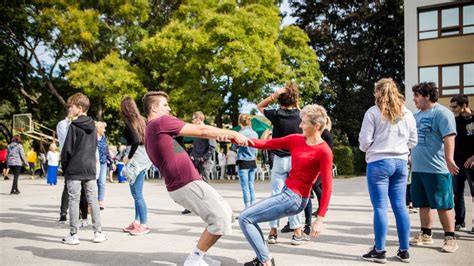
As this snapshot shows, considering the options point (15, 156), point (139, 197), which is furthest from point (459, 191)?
point (15, 156)

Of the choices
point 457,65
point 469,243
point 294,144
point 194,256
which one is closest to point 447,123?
point 469,243

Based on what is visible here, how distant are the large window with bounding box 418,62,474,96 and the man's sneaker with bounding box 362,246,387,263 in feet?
72.2

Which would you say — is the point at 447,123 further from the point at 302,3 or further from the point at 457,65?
the point at 302,3

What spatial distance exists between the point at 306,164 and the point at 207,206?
1.09 meters

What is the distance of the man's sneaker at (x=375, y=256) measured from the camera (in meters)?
5.19

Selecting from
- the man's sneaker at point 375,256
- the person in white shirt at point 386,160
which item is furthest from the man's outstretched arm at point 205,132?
the man's sneaker at point 375,256

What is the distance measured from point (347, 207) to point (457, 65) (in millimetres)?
18388

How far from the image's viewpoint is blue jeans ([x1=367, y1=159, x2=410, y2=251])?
521 cm

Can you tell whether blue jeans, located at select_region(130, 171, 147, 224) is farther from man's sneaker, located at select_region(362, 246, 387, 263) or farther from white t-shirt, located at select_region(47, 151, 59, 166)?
white t-shirt, located at select_region(47, 151, 59, 166)

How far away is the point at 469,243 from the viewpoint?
6211 mm

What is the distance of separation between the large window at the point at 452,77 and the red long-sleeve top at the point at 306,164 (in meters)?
22.8

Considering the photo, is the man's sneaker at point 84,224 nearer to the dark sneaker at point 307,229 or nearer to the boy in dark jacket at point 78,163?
the boy in dark jacket at point 78,163

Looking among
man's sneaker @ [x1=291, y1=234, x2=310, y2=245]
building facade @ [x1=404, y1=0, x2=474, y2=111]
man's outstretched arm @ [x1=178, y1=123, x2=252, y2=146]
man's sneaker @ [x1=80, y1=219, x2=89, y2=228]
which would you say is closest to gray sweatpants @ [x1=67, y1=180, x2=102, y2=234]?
man's sneaker @ [x1=80, y1=219, x2=89, y2=228]

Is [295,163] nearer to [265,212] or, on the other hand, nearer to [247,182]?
[265,212]
